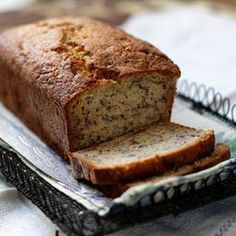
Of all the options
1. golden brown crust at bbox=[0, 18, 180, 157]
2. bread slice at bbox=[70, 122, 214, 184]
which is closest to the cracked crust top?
golden brown crust at bbox=[0, 18, 180, 157]

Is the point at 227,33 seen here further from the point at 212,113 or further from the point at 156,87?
the point at 156,87

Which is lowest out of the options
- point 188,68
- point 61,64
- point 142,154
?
point 188,68

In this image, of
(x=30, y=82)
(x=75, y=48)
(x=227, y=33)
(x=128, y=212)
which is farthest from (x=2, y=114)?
(x=227, y=33)

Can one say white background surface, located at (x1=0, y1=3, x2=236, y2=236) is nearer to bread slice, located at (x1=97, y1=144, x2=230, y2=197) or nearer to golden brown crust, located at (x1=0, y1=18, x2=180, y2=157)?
bread slice, located at (x1=97, y1=144, x2=230, y2=197)

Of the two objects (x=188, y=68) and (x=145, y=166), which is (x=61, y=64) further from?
(x=188, y=68)

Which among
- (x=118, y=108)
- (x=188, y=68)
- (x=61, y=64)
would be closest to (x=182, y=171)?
(x=118, y=108)

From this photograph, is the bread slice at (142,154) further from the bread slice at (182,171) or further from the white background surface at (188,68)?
the white background surface at (188,68)
